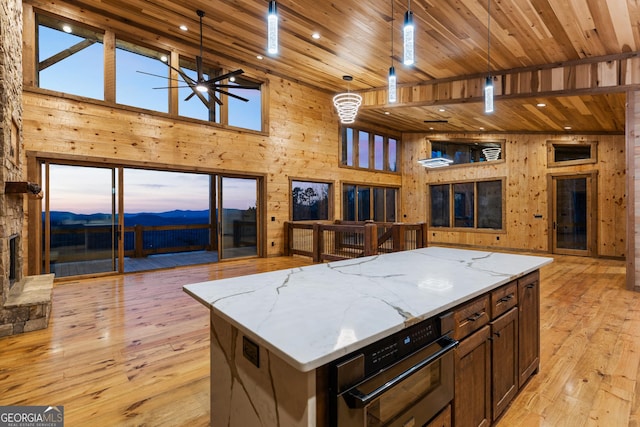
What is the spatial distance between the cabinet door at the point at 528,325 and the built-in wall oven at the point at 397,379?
951 millimetres

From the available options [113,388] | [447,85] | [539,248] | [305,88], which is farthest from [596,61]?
[113,388]

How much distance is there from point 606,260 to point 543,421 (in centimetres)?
760

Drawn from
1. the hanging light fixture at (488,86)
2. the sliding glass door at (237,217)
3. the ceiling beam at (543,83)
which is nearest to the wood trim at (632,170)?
the ceiling beam at (543,83)

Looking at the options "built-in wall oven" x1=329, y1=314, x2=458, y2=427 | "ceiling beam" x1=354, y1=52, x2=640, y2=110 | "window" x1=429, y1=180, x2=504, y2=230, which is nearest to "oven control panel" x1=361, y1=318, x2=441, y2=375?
"built-in wall oven" x1=329, y1=314, x2=458, y2=427

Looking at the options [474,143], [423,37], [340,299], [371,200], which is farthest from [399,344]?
[474,143]

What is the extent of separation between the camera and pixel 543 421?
1.87 metres

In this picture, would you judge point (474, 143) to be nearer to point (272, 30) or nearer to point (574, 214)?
point (574, 214)

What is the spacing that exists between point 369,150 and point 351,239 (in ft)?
14.2

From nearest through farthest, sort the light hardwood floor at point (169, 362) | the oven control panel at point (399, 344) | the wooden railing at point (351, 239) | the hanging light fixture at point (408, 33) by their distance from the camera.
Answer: the oven control panel at point (399, 344), the light hardwood floor at point (169, 362), the hanging light fixture at point (408, 33), the wooden railing at point (351, 239)

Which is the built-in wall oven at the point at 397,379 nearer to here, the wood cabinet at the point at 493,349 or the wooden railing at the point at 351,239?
the wood cabinet at the point at 493,349

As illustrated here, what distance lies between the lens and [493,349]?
175cm

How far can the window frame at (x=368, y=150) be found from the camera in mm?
9281

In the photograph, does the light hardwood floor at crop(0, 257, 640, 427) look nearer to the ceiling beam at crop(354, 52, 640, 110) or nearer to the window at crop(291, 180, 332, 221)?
the ceiling beam at crop(354, 52, 640, 110)

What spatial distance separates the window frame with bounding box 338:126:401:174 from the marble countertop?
7.22 meters
